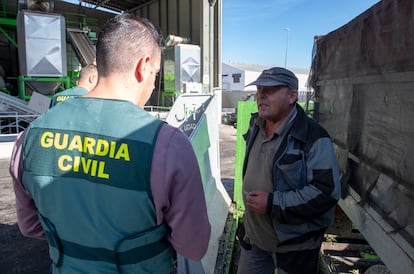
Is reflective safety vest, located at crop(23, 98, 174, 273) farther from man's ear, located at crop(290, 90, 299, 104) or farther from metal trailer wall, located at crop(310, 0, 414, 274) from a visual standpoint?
metal trailer wall, located at crop(310, 0, 414, 274)

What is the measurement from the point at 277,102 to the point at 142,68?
1.04m

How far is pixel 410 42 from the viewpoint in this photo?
1486 mm

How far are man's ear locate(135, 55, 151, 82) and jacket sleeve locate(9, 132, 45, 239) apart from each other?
1.59 feet

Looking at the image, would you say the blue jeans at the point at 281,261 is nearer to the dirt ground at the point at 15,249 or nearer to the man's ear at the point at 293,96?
the man's ear at the point at 293,96

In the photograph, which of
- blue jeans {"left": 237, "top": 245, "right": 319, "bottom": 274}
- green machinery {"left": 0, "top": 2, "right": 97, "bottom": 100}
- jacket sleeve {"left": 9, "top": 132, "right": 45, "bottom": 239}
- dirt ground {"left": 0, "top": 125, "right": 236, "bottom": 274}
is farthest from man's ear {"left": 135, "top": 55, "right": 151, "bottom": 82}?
green machinery {"left": 0, "top": 2, "right": 97, "bottom": 100}

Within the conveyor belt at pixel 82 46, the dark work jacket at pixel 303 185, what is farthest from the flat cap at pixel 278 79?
the conveyor belt at pixel 82 46

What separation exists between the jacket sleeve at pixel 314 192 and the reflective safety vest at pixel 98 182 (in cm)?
89

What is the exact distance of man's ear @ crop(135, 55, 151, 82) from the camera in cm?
109

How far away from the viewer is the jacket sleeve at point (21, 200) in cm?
113

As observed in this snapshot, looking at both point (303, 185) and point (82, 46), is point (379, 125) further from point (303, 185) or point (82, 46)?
point (82, 46)

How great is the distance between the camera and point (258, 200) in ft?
5.88

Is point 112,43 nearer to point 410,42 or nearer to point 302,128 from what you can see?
point 302,128

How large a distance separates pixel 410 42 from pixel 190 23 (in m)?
13.0

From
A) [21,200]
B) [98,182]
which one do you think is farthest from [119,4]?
[98,182]
